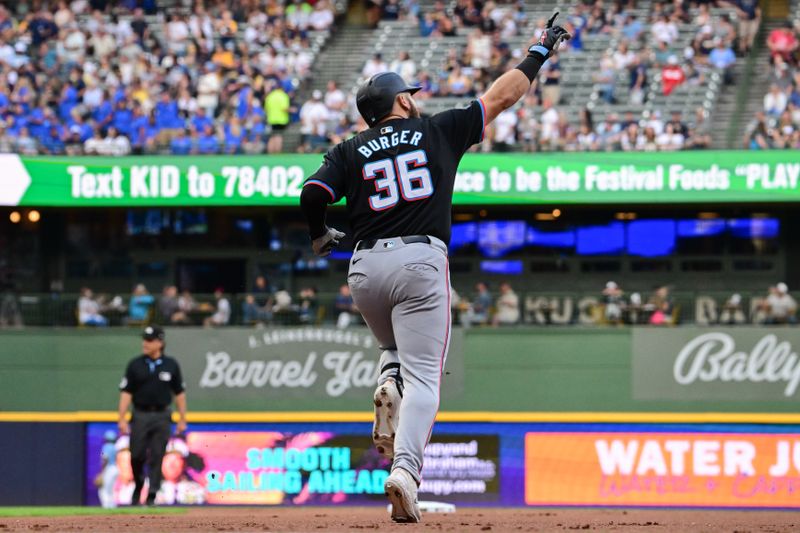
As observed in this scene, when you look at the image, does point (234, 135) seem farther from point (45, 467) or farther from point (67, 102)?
point (45, 467)

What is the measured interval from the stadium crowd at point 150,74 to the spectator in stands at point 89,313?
7.80ft

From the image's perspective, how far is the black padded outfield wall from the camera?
51.8 ft

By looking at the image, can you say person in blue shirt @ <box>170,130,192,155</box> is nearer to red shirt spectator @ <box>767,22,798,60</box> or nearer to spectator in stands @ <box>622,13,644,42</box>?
spectator in stands @ <box>622,13,644,42</box>

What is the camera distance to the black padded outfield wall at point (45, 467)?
1579 cm

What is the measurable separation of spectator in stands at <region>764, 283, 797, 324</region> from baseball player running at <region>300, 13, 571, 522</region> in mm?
12906

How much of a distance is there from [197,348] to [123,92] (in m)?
4.84

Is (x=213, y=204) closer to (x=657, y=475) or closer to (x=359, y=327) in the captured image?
(x=359, y=327)

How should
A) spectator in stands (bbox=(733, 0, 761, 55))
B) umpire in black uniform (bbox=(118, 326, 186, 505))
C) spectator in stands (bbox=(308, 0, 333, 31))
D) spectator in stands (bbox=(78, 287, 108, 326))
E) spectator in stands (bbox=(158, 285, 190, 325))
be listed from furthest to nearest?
spectator in stands (bbox=(308, 0, 333, 31)) → spectator in stands (bbox=(733, 0, 761, 55)) → spectator in stands (bbox=(78, 287, 108, 326)) → spectator in stands (bbox=(158, 285, 190, 325)) → umpire in black uniform (bbox=(118, 326, 186, 505))

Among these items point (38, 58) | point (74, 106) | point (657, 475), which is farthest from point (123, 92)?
point (657, 475)

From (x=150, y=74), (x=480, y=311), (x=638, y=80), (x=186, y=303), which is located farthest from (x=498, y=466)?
(x=150, y=74)

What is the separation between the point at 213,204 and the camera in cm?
1947

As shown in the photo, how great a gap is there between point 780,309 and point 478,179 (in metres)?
4.61

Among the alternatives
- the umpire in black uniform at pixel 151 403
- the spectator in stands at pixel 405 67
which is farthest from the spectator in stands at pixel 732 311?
the umpire in black uniform at pixel 151 403

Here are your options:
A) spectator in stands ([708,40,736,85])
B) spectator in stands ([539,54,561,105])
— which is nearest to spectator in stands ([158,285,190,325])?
spectator in stands ([539,54,561,105])
